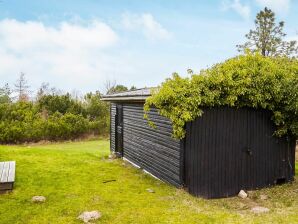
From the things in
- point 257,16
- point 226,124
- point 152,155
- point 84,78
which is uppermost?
point 257,16

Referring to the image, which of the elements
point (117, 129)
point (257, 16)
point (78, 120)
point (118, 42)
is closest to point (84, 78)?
point (118, 42)

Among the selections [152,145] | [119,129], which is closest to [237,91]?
[152,145]

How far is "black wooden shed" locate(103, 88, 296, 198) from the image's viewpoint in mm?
8016

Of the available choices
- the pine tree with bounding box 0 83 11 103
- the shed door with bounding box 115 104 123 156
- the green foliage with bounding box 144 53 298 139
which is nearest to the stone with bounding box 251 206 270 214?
the green foliage with bounding box 144 53 298 139

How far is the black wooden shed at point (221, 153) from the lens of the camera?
26.3 ft

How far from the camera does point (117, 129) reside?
13570 millimetres

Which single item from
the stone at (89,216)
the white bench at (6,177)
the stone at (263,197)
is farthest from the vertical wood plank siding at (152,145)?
the white bench at (6,177)

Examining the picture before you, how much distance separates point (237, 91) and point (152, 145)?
3176 millimetres

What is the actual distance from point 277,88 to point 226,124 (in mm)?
1555

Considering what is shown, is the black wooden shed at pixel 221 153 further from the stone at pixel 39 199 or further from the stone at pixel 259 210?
the stone at pixel 39 199

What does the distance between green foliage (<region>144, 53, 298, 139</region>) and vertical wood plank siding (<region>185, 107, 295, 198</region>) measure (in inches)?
12.1

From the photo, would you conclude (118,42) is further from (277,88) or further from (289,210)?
(289,210)

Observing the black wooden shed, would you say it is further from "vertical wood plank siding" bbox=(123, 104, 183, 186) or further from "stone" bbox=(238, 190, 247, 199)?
"stone" bbox=(238, 190, 247, 199)

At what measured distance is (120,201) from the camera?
744cm
